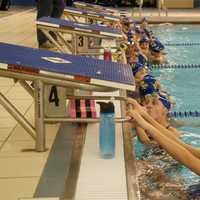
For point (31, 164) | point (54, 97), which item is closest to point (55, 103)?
point (54, 97)

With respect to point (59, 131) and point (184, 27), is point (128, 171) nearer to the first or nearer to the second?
point (59, 131)

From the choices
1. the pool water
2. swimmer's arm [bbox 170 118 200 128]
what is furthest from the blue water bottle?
swimmer's arm [bbox 170 118 200 128]

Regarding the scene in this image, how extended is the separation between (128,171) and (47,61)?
2.99 feet

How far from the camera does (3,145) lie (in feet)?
10.4

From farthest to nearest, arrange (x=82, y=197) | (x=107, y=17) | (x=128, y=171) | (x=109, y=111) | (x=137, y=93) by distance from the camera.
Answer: (x=107, y=17), (x=137, y=93), (x=109, y=111), (x=128, y=171), (x=82, y=197)

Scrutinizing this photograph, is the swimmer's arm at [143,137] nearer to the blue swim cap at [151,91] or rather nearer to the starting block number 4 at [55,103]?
the blue swim cap at [151,91]

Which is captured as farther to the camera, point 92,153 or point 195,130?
point 195,130

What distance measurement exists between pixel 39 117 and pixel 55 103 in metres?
0.28

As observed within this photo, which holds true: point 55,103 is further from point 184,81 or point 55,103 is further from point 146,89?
point 184,81

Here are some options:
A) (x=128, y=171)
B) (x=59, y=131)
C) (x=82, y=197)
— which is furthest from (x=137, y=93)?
(x=82, y=197)

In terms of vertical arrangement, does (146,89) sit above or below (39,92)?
below

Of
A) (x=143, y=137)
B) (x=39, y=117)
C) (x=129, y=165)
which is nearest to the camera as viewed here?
(x=129, y=165)

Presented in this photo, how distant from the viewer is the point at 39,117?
2973mm

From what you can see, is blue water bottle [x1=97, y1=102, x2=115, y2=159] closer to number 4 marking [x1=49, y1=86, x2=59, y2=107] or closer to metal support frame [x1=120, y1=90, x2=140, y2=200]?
metal support frame [x1=120, y1=90, x2=140, y2=200]
